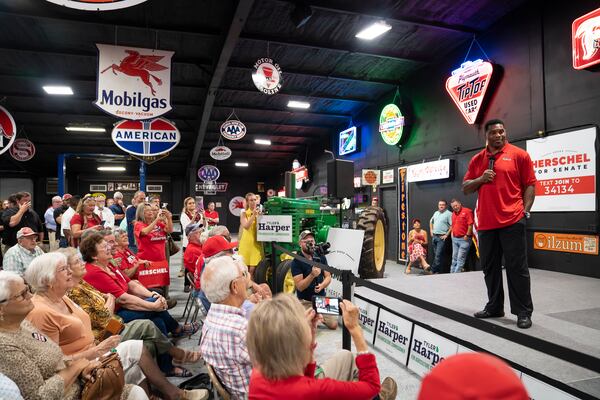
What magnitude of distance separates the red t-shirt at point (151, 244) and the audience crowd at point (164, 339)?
10 centimetres

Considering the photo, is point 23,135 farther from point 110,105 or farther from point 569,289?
point 569,289

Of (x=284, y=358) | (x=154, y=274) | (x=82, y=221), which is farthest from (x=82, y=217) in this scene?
(x=284, y=358)

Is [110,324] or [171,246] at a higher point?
[171,246]

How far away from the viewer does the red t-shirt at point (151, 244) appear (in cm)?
446

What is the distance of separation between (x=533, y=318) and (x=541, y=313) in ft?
0.74

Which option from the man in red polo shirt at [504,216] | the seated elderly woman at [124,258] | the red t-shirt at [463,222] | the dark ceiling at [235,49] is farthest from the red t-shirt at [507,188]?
the dark ceiling at [235,49]

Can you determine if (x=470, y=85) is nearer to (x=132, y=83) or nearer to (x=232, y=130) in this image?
(x=232, y=130)

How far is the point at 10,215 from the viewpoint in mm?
5520

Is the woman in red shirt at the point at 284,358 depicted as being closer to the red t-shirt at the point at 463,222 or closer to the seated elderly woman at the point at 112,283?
the seated elderly woman at the point at 112,283

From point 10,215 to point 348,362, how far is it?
6.04 m

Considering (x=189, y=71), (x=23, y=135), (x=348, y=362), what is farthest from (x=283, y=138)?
(x=348, y=362)

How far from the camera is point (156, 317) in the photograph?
11.5 feet

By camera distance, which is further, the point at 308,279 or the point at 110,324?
the point at 308,279

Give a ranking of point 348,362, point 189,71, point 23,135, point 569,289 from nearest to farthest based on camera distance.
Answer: point 348,362 → point 569,289 → point 189,71 → point 23,135
